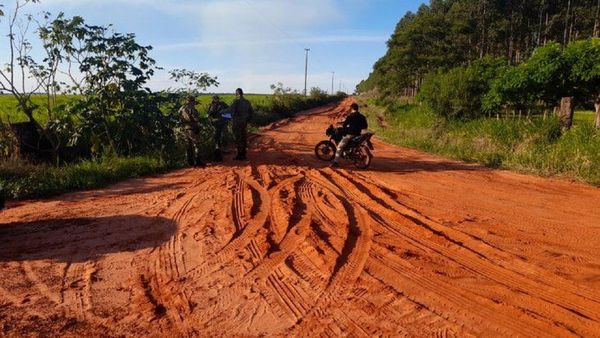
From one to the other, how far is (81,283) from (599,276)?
533 centimetres

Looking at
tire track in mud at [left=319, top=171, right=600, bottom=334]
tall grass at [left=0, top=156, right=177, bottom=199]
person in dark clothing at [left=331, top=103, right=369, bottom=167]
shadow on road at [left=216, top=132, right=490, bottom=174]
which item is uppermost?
person in dark clothing at [left=331, top=103, right=369, bottom=167]

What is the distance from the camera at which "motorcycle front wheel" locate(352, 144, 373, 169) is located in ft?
37.9

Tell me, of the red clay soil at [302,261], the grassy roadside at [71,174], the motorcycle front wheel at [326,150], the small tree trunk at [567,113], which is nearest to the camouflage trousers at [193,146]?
the grassy roadside at [71,174]

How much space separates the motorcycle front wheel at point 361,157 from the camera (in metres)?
11.5

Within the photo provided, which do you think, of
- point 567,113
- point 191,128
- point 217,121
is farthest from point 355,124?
point 567,113

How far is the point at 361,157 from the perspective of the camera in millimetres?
11656

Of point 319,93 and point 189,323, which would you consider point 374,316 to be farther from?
point 319,93

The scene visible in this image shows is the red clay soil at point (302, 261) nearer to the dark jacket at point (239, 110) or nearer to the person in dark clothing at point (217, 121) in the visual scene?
the person in dark clothing at point (217, 121)

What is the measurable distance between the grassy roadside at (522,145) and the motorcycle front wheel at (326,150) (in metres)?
3.87

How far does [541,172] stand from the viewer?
35.3 ft

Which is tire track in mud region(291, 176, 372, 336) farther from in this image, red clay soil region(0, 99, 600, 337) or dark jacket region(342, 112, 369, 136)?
dark jacket region(342, 112, 369, 136)

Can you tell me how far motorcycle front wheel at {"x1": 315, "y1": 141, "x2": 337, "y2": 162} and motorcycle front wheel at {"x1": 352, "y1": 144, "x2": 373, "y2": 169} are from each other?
3.96 feet

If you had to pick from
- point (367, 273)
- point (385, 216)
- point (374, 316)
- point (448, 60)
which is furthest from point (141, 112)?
point (448, 60)

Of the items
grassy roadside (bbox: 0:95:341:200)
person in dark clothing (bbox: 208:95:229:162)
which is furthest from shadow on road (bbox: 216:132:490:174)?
grassy roadside (bbox: 0:95:341:200)
